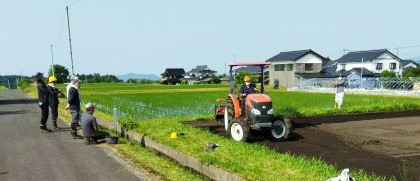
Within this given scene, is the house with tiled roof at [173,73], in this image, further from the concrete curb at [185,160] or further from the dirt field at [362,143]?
the concrete curb at [185,160]

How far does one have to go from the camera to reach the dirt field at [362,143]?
716cm

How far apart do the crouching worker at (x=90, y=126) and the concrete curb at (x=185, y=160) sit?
104 cm

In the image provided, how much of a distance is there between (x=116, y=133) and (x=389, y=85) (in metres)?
30.5

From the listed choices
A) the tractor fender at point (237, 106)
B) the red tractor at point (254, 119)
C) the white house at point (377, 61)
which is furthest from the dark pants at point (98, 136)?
the white house at point (377, 61)

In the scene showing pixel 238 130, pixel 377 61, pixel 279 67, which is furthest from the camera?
pixel 279 67

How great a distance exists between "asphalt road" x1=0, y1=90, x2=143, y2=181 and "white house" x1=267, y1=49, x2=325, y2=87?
42.4 m

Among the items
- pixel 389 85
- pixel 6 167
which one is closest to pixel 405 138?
pixel 6 167

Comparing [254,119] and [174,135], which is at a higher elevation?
[254,119]

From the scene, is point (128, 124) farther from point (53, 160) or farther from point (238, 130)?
point (238, 130)

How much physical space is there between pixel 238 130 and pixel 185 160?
2155 mm

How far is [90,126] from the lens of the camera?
10.3 metres

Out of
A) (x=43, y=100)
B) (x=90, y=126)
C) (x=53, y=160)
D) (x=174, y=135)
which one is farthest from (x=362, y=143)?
(x=43, y=100)

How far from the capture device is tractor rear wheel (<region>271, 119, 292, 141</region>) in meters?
9.83

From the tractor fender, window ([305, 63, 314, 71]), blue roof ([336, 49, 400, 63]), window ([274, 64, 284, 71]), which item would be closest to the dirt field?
the tractor fender
